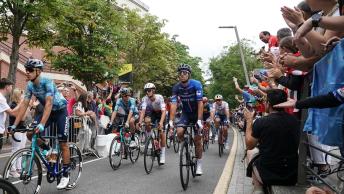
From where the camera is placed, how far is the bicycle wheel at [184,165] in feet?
25.6

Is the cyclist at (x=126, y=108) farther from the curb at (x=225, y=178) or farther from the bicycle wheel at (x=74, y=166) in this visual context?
the bicycle wheel at (x=74, y=166)

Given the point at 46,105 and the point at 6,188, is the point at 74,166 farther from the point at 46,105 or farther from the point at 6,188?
the point at 6,188

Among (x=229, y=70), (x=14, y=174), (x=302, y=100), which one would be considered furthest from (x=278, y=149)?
(x=229, y=70)

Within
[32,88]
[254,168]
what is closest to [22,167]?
[32,88]

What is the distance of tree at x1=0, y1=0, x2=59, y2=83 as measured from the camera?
15.1 meters

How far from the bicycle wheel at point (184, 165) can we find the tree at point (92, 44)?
59.8 ft

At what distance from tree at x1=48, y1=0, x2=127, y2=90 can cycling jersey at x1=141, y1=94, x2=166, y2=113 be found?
48.3 ft

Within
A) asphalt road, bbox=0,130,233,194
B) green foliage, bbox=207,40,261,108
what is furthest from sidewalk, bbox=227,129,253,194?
green foliage, bbox=207,40,261,108

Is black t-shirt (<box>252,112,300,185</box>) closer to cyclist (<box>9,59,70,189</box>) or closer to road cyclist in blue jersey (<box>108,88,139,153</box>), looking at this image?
cyclist (<box>9,59,70,189</box>)

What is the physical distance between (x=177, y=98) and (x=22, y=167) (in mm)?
3956

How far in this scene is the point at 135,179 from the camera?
8.84 meters

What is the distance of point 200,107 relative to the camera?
8930 mm

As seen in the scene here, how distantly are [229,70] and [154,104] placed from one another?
5202cm

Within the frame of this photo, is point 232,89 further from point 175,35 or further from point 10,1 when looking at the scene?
point 10,1
